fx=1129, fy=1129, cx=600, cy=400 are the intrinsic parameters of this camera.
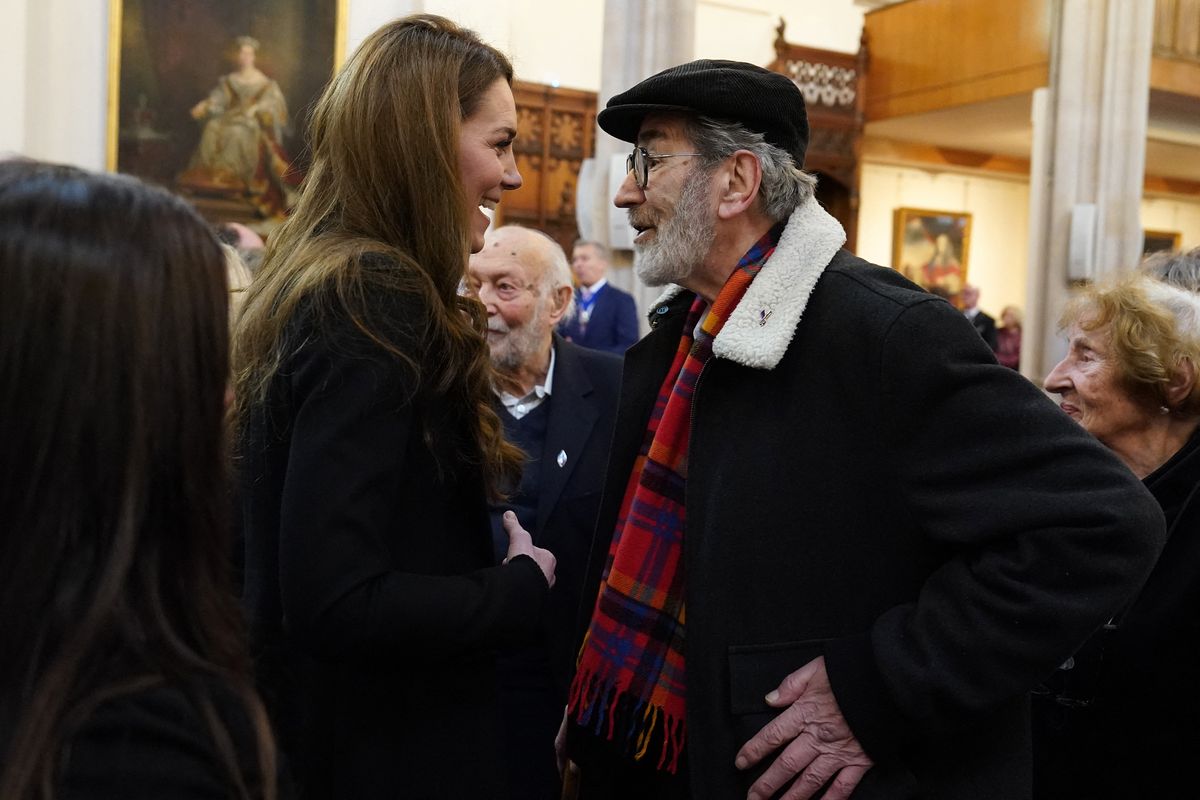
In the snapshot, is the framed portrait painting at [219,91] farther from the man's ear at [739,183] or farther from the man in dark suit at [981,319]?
the man's ear at [739,183]

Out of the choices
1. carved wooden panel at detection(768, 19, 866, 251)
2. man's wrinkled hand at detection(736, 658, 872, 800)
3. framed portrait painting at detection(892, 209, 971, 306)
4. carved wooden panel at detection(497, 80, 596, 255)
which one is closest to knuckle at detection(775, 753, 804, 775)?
man's wrinkled hand at detection(736, 658, 872, 800)

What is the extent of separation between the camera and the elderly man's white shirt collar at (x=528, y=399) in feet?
11.7

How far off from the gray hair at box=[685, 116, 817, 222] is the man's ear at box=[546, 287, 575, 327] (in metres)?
1.70

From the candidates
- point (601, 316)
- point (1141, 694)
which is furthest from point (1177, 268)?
point (601, 316)

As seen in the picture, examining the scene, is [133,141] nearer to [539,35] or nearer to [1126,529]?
[539,35]

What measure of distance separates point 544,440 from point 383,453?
174 centimetres

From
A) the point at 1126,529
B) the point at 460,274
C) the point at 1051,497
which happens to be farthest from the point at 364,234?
the point at 1126,529

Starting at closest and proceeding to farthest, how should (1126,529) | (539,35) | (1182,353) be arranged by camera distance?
(1126,529)
(1182,353)
(539,35)

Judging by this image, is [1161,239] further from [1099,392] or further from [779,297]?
[779,297]

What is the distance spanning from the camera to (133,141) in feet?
30.6

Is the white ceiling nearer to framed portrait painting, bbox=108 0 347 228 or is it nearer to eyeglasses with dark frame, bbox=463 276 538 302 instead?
framed portrait painting, bbox=108 0 347 228

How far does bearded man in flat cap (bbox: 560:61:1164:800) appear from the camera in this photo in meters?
1.68

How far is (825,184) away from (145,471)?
15.6 meters

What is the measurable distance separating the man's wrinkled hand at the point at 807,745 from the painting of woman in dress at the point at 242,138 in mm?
8605
